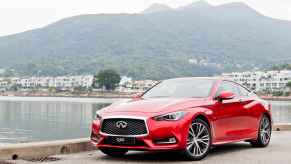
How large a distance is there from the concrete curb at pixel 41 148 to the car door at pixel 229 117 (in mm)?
2310

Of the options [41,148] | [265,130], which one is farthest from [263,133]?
[41,148]

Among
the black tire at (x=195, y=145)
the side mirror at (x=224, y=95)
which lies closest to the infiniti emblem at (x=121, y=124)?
the black tire at (x=195, y=145)

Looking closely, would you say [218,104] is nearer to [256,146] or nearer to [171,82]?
[171,82]

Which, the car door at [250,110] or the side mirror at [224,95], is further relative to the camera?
the car door at [250,110]

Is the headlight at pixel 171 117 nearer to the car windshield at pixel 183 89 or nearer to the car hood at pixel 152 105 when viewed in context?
the car hood at pixel 152 105

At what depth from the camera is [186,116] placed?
944 cm

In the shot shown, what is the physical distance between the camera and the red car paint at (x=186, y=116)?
9.14 m

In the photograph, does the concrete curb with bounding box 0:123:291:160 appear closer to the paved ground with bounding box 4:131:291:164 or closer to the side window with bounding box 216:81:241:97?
→ the paved ground with bounding box 4:131:291:164

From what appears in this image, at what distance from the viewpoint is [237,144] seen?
12461 millimetres

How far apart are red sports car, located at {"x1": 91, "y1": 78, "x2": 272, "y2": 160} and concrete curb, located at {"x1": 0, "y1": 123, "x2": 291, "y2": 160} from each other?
85 cm

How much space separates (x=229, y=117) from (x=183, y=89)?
925 millimetres

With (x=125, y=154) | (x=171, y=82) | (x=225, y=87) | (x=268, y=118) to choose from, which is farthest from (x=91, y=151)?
(x=268, y=118)

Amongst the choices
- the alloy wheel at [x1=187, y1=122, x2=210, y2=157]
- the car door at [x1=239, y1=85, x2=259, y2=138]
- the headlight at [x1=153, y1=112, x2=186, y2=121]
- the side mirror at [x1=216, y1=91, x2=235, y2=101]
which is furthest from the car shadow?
the side mirror at [x1=216, y1=91, x2=235, y2=101]

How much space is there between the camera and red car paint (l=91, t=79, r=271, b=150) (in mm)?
9141
